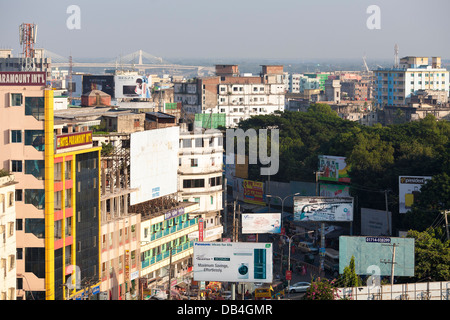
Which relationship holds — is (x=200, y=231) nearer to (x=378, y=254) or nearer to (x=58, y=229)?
(x=378, y=254)

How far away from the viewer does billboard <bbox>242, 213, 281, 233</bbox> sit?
144ft

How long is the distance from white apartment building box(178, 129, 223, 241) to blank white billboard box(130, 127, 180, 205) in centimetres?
186

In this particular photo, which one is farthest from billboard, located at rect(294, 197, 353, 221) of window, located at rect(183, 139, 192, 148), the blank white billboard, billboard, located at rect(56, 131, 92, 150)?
billboard, located at rect(56, 131, 92, 150)

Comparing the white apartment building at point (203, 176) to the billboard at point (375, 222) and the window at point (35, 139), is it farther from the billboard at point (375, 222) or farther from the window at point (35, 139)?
the window at point (35, 139)

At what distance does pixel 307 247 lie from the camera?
46469 mm

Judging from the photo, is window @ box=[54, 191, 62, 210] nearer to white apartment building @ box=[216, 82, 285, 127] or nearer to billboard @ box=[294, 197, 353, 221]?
billboard @ box=[294, 197, 353, 221]

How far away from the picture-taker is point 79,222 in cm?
3180

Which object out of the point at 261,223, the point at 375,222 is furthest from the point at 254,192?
the point at 261,223

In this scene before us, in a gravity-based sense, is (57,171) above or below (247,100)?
below

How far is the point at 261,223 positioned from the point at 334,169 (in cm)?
1261

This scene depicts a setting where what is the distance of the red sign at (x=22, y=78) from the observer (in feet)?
99.4

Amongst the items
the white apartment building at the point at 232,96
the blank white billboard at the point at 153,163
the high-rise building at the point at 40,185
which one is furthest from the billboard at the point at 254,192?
the white apartment building at the point at 232,96

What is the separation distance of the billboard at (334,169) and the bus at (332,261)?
36.3 feet
